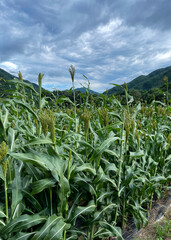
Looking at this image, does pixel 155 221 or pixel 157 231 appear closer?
pixel 157 231

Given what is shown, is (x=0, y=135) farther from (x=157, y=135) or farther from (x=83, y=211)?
(x=157, y=135)

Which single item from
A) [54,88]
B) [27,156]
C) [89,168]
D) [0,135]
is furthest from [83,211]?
[54,88]

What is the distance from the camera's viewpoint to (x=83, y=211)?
1422 millimetres

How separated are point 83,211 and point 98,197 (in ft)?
0.97

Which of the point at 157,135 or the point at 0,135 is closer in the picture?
the point at 0,135

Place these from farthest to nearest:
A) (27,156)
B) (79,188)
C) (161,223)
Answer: (161,223) → (79,188) → (27,156)

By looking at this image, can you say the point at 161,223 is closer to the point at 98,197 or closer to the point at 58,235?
the point at 98,197

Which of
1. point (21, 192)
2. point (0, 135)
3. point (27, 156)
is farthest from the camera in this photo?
point (0, 135)

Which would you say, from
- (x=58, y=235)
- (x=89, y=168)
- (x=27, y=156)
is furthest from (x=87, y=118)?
(x=58, y=235)

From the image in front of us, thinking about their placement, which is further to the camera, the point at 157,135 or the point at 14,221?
the point at 157,135

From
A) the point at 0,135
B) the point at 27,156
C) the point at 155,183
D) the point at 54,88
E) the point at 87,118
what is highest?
the point at 54,88

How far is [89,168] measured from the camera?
4.58ft

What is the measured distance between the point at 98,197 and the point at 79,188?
0.22 meters

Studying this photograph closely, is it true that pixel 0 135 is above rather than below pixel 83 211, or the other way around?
above
